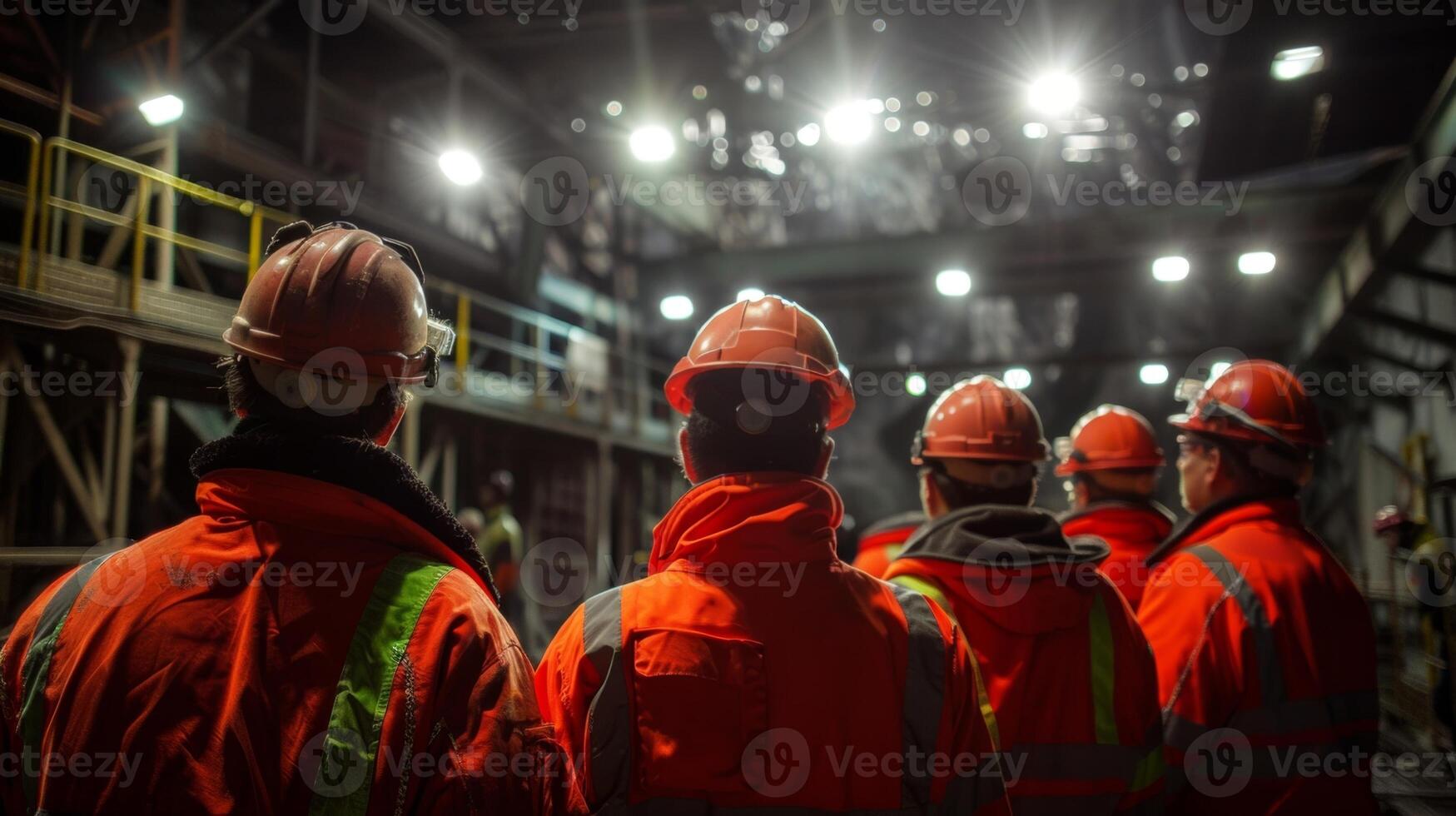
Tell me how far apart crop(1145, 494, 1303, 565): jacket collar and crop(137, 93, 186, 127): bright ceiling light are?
22.5ft

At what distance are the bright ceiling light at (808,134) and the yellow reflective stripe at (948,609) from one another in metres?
10.0

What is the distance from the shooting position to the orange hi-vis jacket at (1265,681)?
2346mm

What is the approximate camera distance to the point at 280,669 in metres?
1.18

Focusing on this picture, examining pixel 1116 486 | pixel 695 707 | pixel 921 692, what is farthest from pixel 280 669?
pixel 1116 486

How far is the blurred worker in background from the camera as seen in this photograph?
1137 mm

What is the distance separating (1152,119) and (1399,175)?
492cm

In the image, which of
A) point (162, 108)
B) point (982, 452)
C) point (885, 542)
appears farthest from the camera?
point (162, 108)

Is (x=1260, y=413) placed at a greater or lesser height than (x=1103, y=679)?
greater

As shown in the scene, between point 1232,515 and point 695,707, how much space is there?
212 centimetres

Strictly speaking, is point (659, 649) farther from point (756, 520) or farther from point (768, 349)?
point (768, 349)

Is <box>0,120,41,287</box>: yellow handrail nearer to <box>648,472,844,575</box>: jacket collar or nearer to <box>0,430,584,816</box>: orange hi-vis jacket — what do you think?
<box>0,430,584,816</box>: orange hi-vis jacket

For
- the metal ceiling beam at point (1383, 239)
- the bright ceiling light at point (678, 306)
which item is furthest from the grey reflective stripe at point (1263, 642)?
the bright ceiling light at point (678, 306)

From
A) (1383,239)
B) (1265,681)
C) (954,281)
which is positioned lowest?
(1265,681)

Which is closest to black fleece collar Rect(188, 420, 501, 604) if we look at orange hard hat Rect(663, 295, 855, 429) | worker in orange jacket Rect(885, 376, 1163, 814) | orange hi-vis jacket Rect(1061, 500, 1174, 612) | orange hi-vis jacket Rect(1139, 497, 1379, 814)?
orange hard hat Rect(663, 295, 855, 429)
